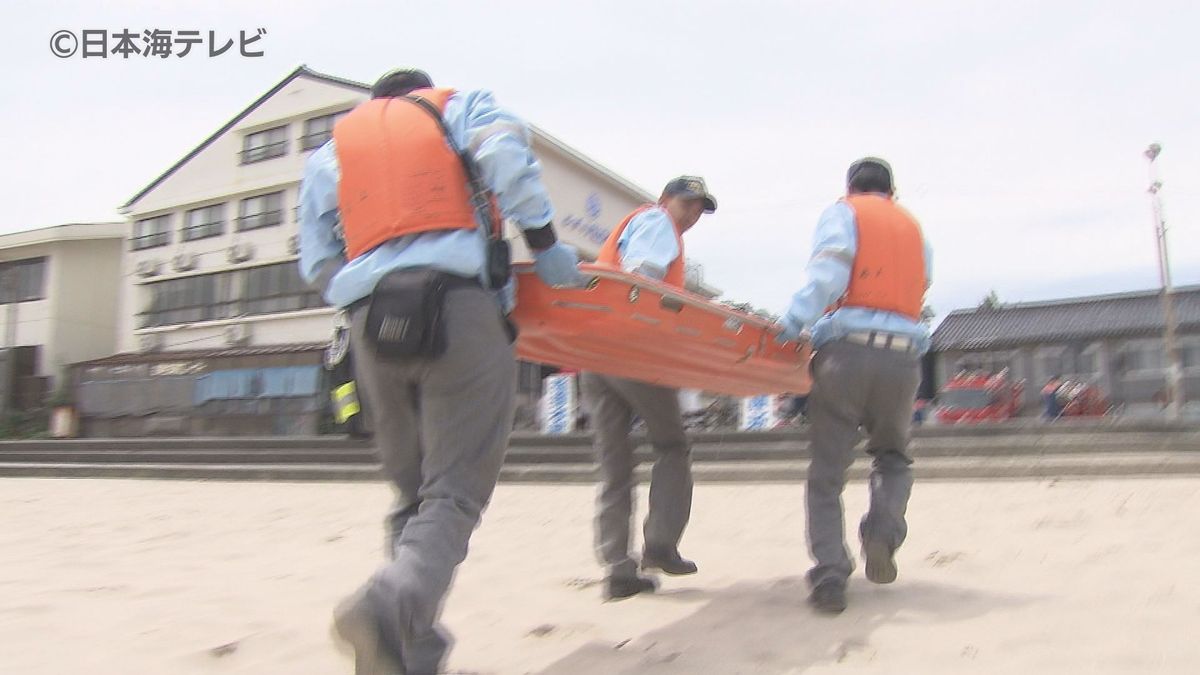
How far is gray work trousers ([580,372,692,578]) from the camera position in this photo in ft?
10.5

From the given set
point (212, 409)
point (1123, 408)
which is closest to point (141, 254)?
point (212, 409)

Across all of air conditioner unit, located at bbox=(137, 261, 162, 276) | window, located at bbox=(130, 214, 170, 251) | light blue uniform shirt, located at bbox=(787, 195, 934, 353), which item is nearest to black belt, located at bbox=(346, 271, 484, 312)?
light blue uniform shirt, located at bbox=(787, 195, 934, 353)

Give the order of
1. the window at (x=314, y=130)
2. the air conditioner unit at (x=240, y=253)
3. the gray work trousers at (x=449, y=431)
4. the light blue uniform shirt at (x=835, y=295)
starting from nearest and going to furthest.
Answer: the gray work trousers at (x=449, y=431)
the light blue uniform shirt at (x=835, y=295)
the window at (x=314, y=130)
the air conditioner unit at (x=240, y=253)

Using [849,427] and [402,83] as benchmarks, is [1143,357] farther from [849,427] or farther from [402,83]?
[402,83]

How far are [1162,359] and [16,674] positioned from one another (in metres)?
20.9

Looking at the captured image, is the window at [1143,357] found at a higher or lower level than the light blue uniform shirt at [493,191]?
higher

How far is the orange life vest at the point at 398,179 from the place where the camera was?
82.7 inches

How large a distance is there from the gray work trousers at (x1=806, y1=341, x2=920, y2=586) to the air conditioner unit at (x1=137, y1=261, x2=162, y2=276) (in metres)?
28.1

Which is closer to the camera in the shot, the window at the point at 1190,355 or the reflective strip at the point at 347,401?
the reflective strip at the point at 347,401

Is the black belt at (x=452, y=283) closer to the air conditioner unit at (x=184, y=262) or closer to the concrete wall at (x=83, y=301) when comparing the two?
the air conditioner unit at (x=184, y=262)

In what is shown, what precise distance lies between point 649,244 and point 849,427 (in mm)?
970

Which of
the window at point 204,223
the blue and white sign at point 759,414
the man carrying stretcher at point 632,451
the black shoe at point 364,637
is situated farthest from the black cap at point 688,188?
the window at point 204,223

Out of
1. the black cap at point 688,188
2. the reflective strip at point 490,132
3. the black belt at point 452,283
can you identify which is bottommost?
the black belt at point 452,283

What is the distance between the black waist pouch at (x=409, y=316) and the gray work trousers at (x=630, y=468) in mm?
1258
